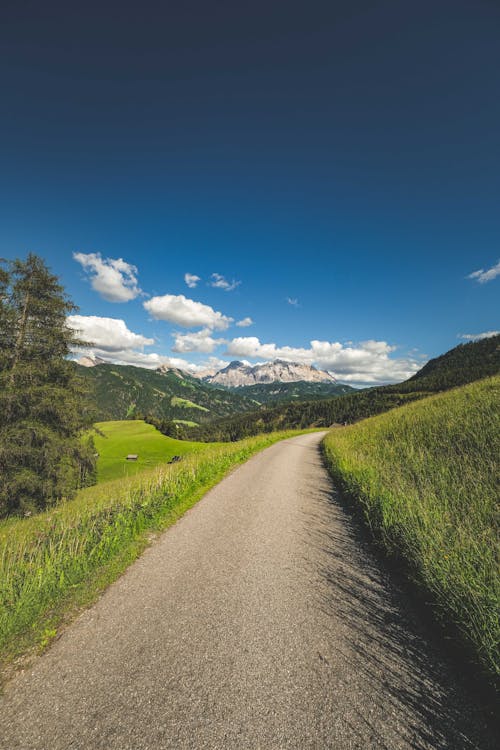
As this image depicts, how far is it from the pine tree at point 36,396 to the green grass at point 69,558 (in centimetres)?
1020

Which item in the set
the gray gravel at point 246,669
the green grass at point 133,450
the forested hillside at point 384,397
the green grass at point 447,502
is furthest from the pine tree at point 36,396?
the forested hillside at point 384,397

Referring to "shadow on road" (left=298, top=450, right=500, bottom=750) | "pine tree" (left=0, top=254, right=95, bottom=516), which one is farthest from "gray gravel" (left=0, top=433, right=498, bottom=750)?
"pine tree" (left=0, top=254, right=95, bottom=516)

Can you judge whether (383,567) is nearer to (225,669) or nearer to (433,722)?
(433,722)

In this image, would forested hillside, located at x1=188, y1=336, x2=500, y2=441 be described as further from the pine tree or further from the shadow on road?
the shadow on road

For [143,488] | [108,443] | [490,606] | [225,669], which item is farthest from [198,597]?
[108,443]

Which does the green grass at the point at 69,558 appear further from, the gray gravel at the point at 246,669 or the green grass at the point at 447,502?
the green grass at the point at 447,502

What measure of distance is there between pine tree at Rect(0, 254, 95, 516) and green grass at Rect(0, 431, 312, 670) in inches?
402

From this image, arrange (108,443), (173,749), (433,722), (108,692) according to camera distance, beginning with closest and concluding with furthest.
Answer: (173,749) < (433,722) < (108,692) < (108,443)

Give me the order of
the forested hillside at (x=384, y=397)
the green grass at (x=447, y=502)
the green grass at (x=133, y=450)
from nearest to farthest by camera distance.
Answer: the green grass at (x=447, y=502) < the green grass at (x=133, y=450) < the forested hillside at (x=384, y=397)

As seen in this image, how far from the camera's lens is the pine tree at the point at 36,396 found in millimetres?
15594

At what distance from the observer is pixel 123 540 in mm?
6445

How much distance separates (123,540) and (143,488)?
3.23 metres

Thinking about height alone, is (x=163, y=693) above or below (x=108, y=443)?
above

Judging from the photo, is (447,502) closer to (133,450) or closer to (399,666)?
(399,666)
